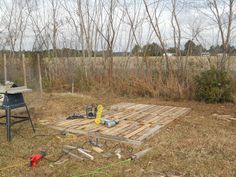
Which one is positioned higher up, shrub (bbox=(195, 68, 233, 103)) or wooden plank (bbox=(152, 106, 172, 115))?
Result: shrub (bbox=(195, 68, 233, 103))

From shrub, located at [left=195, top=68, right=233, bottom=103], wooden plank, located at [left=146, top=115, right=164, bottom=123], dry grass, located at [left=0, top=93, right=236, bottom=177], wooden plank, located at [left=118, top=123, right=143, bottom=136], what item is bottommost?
dry grass, located at [left=0, top=93, right=236, bottom=177]

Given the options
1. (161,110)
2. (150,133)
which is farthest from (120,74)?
(150,133)

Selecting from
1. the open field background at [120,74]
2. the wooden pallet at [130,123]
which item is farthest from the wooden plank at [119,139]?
the open field background at [120,74]

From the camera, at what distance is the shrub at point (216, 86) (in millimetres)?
5596

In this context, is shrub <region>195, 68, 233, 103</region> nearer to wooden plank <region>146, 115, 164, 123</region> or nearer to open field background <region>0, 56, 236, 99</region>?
open field background <region>0, 56, 236, 99</region>

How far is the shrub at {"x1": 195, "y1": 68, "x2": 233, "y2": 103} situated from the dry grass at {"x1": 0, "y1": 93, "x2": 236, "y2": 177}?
Result: 1280mm

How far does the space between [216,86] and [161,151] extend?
3360mm

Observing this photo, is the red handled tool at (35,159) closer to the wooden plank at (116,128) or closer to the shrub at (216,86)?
the wooden plank at (116,128)

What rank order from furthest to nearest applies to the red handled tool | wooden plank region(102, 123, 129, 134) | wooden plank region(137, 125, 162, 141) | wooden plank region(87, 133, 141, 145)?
Answer: wooden plank region(102, 123, 129, 134) → wooden plank region(137, 125, 162, 141) → wooden plank region(87, 133, 141, 145) → the red handled tool

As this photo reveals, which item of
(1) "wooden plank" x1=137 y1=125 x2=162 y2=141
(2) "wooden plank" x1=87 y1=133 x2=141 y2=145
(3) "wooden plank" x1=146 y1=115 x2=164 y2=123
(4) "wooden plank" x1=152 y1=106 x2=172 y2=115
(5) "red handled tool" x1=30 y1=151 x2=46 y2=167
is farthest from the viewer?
(4) "wooden plank" x1=152 y1=106 x2=172 y2=115

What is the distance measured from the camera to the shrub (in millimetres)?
5596

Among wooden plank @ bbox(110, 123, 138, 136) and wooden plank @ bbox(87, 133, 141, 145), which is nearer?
wooden plank @ bbox(87, 133, 141, 145)

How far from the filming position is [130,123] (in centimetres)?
405

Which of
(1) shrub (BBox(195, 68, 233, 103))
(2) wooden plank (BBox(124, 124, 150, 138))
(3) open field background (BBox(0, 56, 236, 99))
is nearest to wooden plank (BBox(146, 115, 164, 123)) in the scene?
(2) wooden plank (BBox(124, 124, 150, 138))
